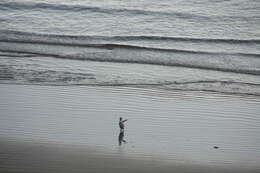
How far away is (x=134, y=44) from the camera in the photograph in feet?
26.4

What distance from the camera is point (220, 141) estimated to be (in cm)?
550

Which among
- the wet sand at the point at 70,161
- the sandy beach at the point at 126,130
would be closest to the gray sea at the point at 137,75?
the sandy beach at the point at 126,130

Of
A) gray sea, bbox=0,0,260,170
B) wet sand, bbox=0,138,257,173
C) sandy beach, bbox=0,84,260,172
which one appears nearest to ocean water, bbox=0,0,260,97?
gray sea, bbox=0,0,260,170

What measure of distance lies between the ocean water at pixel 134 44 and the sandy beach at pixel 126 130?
0.38m

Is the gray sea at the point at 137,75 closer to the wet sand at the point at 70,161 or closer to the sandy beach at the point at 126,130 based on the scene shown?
the sandy beach at the point at 126,130

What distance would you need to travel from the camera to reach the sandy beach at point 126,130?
16.1 feet

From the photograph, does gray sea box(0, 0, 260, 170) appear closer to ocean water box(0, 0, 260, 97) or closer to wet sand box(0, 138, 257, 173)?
ocean water box(0, 0, 260, 97)

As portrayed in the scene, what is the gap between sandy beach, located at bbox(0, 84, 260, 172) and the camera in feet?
16.1

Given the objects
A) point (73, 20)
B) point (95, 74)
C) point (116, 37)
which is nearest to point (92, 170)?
point (95, 74)

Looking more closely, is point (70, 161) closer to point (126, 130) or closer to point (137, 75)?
point (126, 130)

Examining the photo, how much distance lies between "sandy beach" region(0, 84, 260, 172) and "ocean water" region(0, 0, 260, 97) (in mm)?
375

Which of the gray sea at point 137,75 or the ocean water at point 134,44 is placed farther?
the ocean water at point 134,44

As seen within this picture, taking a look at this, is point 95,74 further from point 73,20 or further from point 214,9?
point 214,9

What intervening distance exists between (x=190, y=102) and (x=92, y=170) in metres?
2.21
